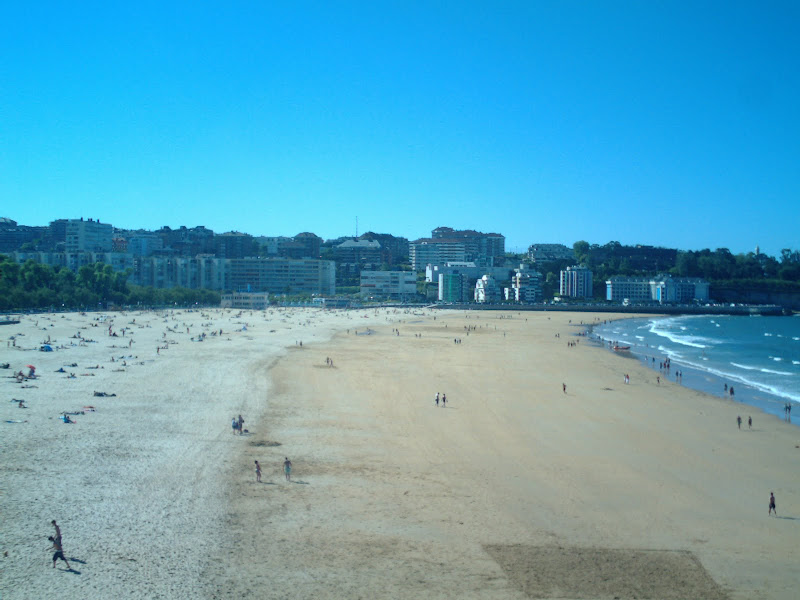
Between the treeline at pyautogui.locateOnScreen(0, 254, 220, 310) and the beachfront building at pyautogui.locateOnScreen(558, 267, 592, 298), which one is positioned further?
the beachfront building at pyautogui.locateOnScreen(558, 267, 592, 298)

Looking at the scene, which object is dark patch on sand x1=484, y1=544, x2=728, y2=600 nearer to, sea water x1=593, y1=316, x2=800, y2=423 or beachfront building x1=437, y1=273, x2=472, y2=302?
sea water x1=593, y1=316, x2=800, y2=423

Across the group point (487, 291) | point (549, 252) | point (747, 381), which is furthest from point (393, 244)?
point (747, 381)

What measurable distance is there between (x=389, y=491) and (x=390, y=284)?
10195 centimetres

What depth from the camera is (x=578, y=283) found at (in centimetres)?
11444

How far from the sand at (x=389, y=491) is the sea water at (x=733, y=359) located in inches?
96.8

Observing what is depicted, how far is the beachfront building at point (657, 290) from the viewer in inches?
4168

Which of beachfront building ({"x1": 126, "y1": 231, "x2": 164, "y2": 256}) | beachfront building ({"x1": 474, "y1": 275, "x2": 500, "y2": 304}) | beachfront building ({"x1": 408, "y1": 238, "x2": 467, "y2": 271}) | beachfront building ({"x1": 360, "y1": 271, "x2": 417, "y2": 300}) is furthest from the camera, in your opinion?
beachfront building ({"x1": 408, "y1": 238, "x2": 467, "y2": 271})

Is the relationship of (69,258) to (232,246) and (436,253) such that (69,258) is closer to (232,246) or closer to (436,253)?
(232,246)

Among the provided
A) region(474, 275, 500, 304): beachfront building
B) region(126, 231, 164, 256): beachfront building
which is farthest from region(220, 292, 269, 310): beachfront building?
region(126, 231, 164, 256): beachfront building

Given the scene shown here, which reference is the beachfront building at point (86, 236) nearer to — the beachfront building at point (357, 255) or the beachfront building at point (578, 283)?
the beachfront building at point (357, 255)

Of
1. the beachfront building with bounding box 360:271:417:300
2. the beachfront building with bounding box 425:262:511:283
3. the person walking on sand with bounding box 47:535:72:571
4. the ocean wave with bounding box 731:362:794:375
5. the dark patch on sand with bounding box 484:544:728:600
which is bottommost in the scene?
the ocean wave with bounding box 731:362:794:375

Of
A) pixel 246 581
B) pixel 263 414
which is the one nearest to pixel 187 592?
pixel 246 581

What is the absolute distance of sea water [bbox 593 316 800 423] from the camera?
23.6 metres

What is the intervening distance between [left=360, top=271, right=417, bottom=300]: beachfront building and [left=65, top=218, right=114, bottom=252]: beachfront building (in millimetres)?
46650
